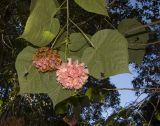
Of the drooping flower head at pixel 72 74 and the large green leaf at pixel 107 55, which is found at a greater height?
the large green leaf at pixel 107 55

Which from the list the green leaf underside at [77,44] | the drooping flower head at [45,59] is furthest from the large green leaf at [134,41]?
the drooping flower head at [45,59]

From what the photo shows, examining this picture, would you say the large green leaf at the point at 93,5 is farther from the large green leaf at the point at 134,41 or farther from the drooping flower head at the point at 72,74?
the large green leaf at the point at 134,41

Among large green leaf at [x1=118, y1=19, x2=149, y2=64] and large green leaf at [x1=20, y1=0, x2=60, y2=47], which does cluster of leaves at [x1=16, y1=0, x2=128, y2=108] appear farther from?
large green leaf at [x1=118, y1=19, x2=149, y2=64]

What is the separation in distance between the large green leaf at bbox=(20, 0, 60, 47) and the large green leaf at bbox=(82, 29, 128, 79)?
4.5 inches

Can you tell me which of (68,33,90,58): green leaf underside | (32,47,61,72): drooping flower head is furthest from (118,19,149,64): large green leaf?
(32,47,61,72): drooping flower head

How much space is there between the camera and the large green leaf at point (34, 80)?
3.40 feet

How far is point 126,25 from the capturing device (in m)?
1.38

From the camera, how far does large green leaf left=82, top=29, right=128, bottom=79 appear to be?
38.2 inches

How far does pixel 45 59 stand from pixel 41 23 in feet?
0.35

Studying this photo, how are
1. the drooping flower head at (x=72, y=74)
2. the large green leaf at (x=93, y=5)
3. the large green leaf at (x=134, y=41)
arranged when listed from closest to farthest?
the large green leaf at (x=93, y=5) < the drooping flower head at (x=72, y=74) < the large green leaf at (x=134, y=41)

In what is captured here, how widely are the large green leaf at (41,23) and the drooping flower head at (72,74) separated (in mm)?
87

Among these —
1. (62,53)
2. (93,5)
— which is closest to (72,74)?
(62,53)

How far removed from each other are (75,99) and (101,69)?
0.38 m

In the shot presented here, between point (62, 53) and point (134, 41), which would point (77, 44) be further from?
point (134, 41)
